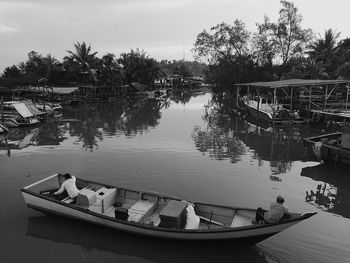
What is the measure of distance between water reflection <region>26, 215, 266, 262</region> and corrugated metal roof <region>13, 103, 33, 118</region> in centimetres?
2246

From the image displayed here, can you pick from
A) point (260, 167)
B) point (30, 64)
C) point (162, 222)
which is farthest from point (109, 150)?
point (30, 64)

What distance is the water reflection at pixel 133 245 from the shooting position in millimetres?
8609

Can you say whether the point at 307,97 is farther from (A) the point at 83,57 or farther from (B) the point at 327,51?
(A) the point at 83,57

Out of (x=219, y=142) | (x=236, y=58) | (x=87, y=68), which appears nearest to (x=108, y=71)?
(x=87, y=68)

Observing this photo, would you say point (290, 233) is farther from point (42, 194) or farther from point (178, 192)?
point (42, 194)

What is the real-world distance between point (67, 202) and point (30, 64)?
59.7 metres

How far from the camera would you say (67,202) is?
33.7 ft

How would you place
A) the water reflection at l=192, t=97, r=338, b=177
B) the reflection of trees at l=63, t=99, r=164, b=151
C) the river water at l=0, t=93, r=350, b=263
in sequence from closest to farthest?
1. the river water at l=0, t=93, r=350, b=263
2. the water reflection at l=192, t=97, r=338, b=177
3. the reflection of trees at l=63, t=99, r=164, b=151

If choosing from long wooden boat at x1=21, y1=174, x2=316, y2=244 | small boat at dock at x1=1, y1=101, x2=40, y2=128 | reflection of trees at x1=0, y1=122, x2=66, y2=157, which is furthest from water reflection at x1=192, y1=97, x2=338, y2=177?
small boat at dock at x1=1, y1=101, x2=40, y2=128

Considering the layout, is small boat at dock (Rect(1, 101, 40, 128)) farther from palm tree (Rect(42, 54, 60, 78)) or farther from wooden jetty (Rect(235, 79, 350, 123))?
palm tree (Rect(42, 54, 60, 78))

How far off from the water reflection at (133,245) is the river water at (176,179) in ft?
0.09

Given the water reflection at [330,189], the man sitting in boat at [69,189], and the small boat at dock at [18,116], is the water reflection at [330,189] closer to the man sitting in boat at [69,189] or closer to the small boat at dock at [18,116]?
the man sitting in boat at [69,189]

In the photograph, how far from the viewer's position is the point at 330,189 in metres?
13.9

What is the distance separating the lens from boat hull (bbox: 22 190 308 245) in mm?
8055
